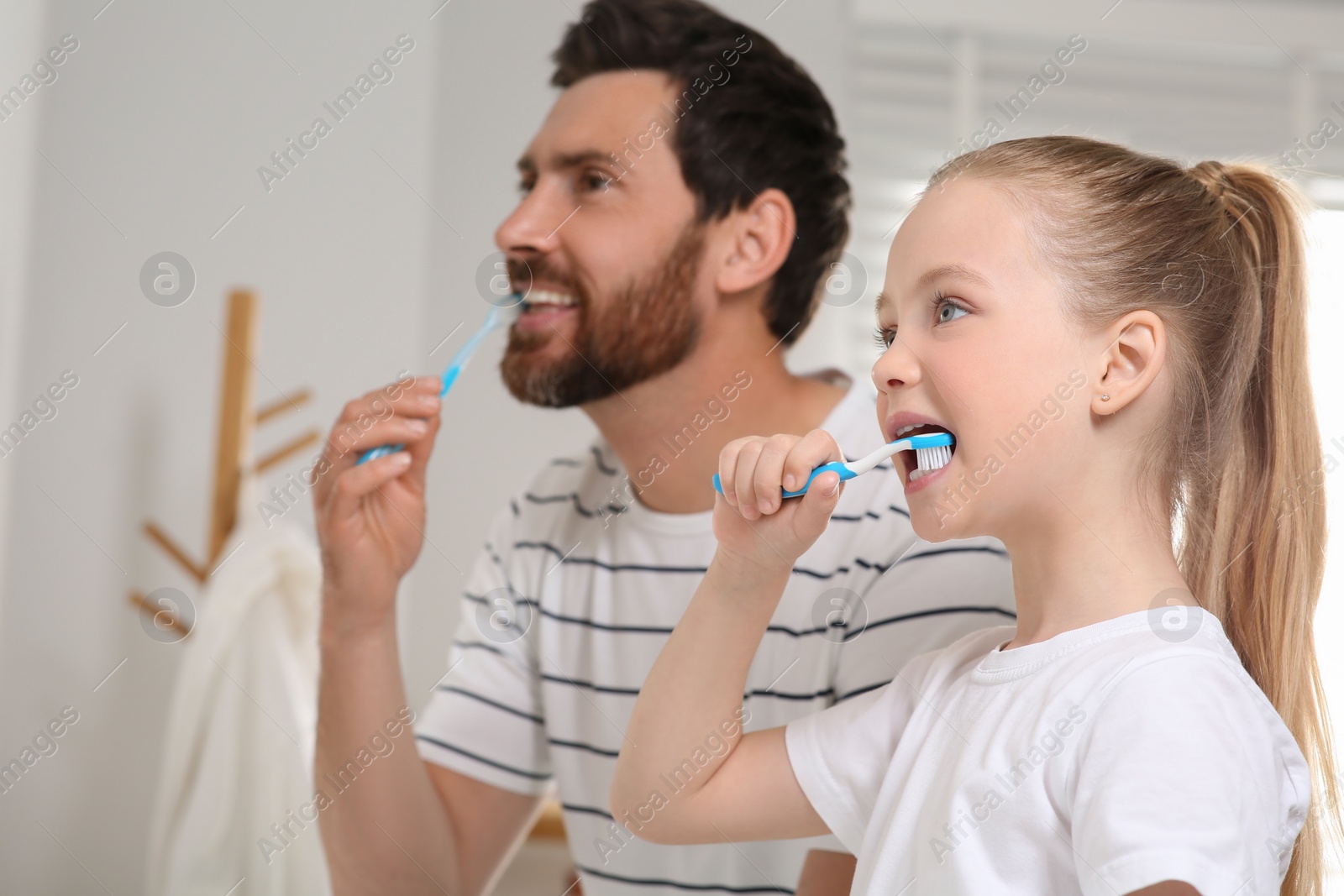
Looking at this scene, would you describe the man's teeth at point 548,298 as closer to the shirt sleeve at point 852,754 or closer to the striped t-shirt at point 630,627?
the striped t-shirt at point 630,627

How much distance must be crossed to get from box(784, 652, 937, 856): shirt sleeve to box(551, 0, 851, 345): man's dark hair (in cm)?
48

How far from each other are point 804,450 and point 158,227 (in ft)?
4.93

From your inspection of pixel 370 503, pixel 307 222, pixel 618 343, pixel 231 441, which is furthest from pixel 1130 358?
pixel 307 222

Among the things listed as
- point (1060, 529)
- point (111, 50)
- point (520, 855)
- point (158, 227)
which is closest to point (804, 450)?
point (1060, 529)

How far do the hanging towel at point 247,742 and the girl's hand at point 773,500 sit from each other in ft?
2.87

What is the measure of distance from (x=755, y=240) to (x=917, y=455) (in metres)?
0.46

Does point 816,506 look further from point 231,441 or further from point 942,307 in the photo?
point 231,441

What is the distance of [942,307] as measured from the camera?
0.51m

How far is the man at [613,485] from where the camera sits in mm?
812

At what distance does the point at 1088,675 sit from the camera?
17.6 inches

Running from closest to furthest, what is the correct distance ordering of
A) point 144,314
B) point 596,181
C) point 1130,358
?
point 1130,358 → point 596,181 → point 144,314

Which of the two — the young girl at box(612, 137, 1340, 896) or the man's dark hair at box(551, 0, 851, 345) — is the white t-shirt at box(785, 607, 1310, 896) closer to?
the young girl at box(612, 137, 1340, 896)

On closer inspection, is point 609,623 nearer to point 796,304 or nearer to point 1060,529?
point 796,304

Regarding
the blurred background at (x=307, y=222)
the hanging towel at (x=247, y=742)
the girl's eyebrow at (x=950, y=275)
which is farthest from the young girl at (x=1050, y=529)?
the blurred background at (x=307, y=222)
